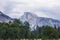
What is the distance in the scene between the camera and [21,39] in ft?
307

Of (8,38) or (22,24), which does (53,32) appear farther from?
(22,24)

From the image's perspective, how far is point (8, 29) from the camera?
8100 cm

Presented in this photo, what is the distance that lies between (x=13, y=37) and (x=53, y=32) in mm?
15966

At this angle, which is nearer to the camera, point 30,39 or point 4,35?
point 4,35

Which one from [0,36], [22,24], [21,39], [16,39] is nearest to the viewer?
[0,36]

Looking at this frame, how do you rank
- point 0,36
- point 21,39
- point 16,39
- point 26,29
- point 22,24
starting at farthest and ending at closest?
point 22,24 < point 26,29 < point 21,39 < point 16,39 < point 0,36

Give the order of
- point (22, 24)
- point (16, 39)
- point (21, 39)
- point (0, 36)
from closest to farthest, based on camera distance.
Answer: point (0, 36) → point (16, 39) → point (21, 39) → point (22, 24)

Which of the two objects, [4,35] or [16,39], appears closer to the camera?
[4,35]

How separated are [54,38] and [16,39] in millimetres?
16102

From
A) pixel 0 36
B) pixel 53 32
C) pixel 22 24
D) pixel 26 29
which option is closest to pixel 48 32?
pixel 53 32

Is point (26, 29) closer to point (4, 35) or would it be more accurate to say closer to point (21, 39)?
point (21, 39)

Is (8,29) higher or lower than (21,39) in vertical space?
higher

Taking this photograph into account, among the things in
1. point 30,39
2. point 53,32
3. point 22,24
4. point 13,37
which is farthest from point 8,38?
point 22,24

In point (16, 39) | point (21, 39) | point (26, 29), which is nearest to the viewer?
point (16, 39)
